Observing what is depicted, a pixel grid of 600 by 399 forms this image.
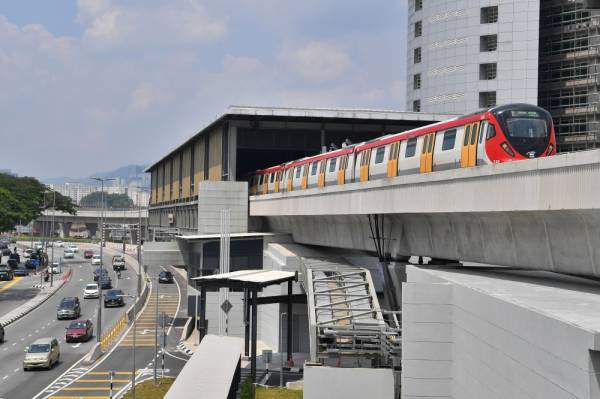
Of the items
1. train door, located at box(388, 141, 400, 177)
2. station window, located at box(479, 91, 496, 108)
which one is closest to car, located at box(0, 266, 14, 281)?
station window, located at box(479, 91, 496, 108)

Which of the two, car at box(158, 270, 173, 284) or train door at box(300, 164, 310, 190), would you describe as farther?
car at box(158, 270, 173, 284)

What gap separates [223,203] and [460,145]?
28.8 metres

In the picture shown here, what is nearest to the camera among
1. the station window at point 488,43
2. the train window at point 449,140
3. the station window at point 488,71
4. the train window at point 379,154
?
the train window at point 449,140

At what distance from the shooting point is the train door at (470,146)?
28.1m

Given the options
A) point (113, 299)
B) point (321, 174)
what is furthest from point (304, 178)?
point (113, 299)

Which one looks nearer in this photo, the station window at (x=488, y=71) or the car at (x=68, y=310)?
the car at (x=68, y=310)

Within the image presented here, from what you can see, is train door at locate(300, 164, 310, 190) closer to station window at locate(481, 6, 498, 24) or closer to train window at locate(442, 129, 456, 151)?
train window at locate(442, 129, 456, 151)

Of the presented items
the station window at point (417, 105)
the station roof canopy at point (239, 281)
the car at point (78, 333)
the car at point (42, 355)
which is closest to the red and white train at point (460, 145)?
the station roof canopy at point (239, 281)

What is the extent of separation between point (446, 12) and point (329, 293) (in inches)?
2110

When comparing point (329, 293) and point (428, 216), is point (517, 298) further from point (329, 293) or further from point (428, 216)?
point (329, 293)

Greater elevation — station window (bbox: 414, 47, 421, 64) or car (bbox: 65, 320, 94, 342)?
station window (bbox: 414, 47, 421, 64)

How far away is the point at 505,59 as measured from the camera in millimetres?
77125

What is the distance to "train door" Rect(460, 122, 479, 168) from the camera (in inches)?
1105

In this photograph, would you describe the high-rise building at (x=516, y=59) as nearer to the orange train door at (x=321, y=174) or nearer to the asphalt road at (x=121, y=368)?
the orange train door at (x=321, y=174)
